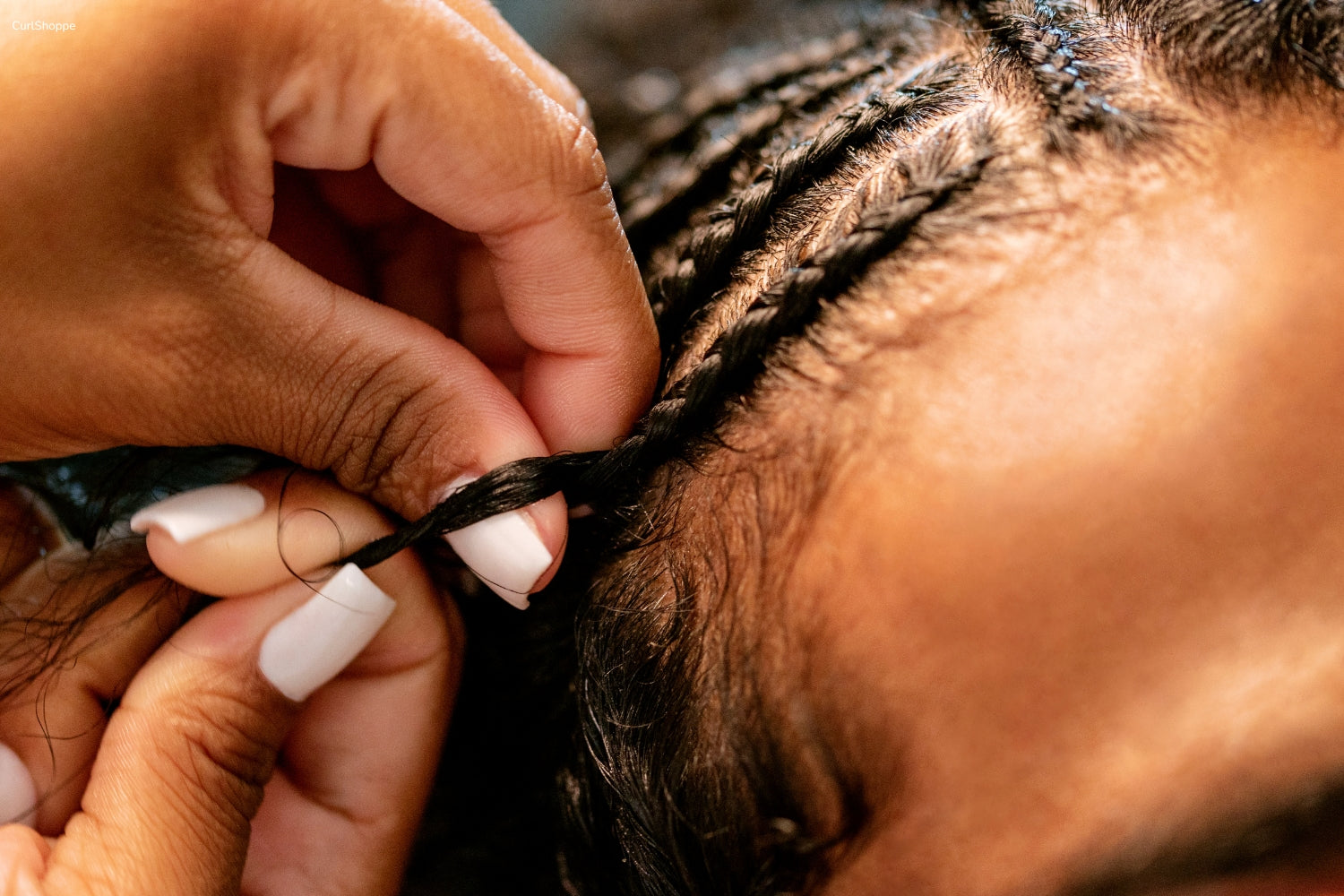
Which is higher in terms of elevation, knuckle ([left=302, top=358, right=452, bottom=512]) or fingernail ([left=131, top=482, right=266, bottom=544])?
knuckle ([left=302, top=358, right=452, bottom=512])

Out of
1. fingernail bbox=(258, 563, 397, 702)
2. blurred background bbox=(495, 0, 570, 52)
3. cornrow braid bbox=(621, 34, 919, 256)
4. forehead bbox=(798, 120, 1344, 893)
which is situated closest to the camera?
forehead bbox=(798, 120, 1344, 893)

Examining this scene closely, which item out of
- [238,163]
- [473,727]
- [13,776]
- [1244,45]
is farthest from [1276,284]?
[13,776]

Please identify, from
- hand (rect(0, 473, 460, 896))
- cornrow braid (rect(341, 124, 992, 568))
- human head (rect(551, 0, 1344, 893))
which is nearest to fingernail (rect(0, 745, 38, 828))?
hand (rect(0, 473, 460, 896))

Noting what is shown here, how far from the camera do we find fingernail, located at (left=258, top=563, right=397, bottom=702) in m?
0.57

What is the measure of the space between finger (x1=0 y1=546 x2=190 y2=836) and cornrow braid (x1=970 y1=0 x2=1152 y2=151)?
703 mm

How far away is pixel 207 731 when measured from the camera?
1.87 feet

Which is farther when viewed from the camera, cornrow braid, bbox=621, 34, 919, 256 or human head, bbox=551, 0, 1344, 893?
cornrow braid, bbox=621, 34, 919, 256

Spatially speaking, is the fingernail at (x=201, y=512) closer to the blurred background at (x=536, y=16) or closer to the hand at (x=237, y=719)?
the hand at (x=237, y=719)

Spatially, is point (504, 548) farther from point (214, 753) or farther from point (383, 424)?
point (214, 753)

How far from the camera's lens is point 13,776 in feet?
1.93

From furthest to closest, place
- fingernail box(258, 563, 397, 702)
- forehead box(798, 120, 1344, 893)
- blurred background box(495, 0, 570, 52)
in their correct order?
blurred background box(495, 0, 570, 52)
fingernail box(258, 563, 397, 702)
forehead box(798, 120, 1344, 893)

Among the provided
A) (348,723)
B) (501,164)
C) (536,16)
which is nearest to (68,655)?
(348,723)

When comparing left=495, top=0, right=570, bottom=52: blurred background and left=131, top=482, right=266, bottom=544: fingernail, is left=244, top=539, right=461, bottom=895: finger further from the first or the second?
left=495, top=0, right=570, bottom=52: blurred background

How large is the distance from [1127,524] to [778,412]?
0.21m
